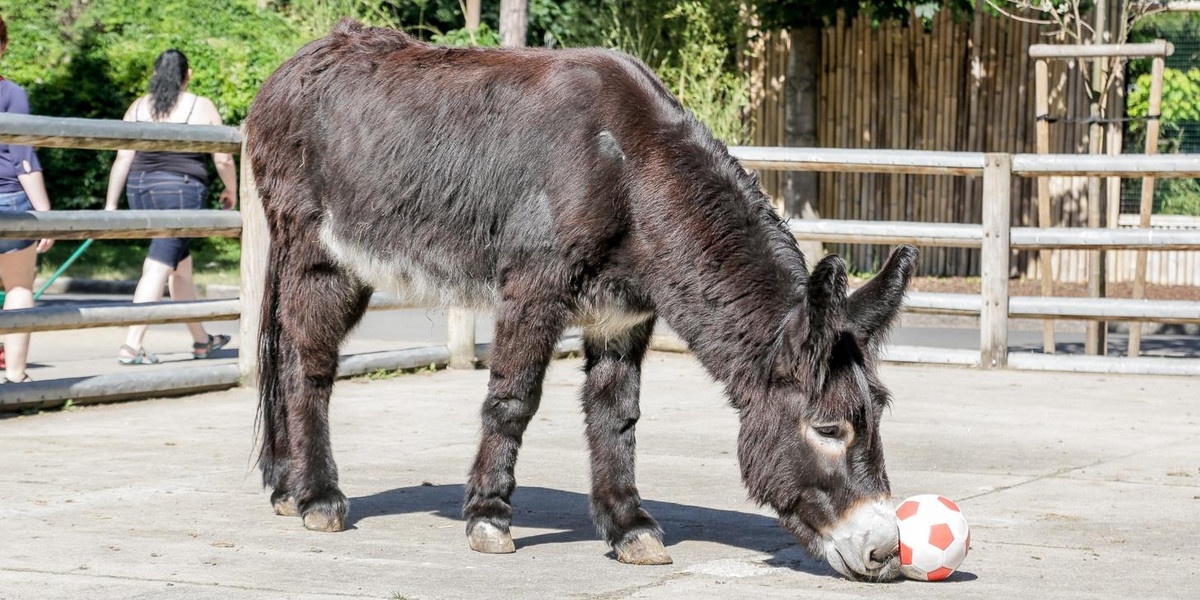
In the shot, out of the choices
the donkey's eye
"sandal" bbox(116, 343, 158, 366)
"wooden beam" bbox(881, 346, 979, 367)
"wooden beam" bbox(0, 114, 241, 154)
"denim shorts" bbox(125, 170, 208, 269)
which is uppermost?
"wooden beam" bbox(0, 114, 241, 154)

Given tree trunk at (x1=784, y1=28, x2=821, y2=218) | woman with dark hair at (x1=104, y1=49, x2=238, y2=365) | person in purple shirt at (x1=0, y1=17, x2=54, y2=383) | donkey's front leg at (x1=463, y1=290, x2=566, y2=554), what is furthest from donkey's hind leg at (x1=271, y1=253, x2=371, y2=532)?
tree trunk at (x1=784, y1=28, x2=821, y2=218)

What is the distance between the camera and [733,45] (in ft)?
62.2

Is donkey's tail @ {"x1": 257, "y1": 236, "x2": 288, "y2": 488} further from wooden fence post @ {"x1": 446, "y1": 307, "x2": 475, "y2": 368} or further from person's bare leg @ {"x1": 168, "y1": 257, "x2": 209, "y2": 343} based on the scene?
person's bare leg @ {"x1": 168, "y1": 257, "x2": 209, "y2": 343}

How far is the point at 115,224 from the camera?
822 centimetres

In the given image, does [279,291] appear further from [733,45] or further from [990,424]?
[733,45]

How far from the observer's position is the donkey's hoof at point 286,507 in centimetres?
571

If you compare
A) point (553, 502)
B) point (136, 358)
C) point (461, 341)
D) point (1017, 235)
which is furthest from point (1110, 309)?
point (136, 358)

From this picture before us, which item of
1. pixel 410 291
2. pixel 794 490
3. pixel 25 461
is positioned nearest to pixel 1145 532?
pixel 794 490

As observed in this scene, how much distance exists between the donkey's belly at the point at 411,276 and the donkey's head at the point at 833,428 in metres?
1.24

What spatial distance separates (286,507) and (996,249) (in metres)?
6.08

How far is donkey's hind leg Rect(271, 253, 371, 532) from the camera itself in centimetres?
571

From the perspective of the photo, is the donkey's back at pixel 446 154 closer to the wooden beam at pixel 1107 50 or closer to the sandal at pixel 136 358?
the sandal at pixel 136 358

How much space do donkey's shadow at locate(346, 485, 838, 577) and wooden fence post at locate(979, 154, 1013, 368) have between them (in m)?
4.91

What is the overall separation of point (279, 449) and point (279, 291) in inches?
24.1
